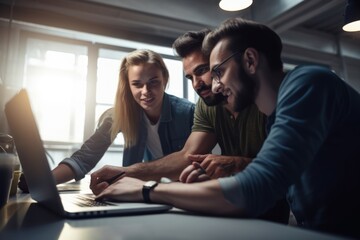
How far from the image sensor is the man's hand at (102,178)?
3.15 feet

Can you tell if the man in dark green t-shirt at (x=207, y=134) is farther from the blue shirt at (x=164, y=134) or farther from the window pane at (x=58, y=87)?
the window pane at (x=58, y=87)

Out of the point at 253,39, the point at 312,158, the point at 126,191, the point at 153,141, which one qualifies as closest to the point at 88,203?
the point at 126,191

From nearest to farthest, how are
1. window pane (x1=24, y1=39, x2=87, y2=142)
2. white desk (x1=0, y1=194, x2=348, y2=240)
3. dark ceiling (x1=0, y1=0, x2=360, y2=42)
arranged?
white desk (x1=0, y1=194, x2=348, y2=240) < dark ceiling (x1=0, y1=0, x2=360, y2=42) < window pane (x1=24, y1=39, x2=87, y2=142)

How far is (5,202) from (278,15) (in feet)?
9.56

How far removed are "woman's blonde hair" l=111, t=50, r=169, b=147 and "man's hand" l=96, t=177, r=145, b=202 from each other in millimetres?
970

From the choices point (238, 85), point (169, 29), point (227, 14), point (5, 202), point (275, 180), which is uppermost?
point (227, 14)

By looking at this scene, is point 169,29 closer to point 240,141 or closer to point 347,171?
point 240,141

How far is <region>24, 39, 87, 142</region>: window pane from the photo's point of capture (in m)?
3.18

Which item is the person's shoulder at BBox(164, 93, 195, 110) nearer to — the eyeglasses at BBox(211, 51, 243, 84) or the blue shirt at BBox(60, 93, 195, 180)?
the blue shirt at BBox(60, 93, 195, 180)

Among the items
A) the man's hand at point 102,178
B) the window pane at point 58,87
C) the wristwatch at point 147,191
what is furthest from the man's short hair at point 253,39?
the window pane at point 58,87

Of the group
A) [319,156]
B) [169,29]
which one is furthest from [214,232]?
[169,29]

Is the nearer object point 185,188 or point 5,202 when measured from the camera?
point 185,188

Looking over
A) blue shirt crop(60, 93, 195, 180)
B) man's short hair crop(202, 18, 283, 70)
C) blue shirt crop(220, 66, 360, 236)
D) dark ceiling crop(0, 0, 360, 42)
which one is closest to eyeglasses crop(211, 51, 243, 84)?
man's short hair crop(202, 18, 283, 70)

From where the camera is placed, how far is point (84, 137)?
2939mm
